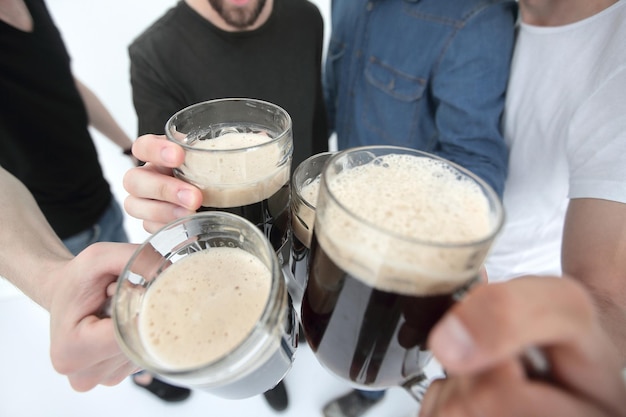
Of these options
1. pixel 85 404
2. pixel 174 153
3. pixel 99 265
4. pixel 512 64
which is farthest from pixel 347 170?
pixel 85 404

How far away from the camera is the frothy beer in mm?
313

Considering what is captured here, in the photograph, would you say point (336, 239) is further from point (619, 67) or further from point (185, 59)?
point (185, 59)

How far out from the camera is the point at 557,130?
77cm

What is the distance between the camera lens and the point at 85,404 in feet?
3.18

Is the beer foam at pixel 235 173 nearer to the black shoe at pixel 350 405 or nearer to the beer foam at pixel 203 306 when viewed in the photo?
the beer foam at pixel 203 306

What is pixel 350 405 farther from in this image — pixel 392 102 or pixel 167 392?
pixel 392 102

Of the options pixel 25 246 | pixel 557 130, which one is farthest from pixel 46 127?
pixel 557 130

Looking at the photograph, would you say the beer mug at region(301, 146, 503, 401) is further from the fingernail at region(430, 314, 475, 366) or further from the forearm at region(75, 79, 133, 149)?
the forearm at region(75, 79, 133, 149)

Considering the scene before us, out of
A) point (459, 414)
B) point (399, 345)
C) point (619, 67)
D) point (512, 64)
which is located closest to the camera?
point (459, 414)

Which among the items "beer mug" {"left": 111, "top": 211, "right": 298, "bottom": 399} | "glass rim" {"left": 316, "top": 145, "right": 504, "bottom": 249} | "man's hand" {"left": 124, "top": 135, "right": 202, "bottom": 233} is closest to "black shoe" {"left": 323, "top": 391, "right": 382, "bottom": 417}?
"beer mug" {"left": 111, "top": 211, "right": 298, "bottom": 399}

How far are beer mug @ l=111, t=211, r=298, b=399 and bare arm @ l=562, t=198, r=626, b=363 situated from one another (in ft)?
1.60

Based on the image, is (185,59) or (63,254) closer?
(63,254)

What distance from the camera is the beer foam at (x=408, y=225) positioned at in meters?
0.30

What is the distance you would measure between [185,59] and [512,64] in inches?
33.4
